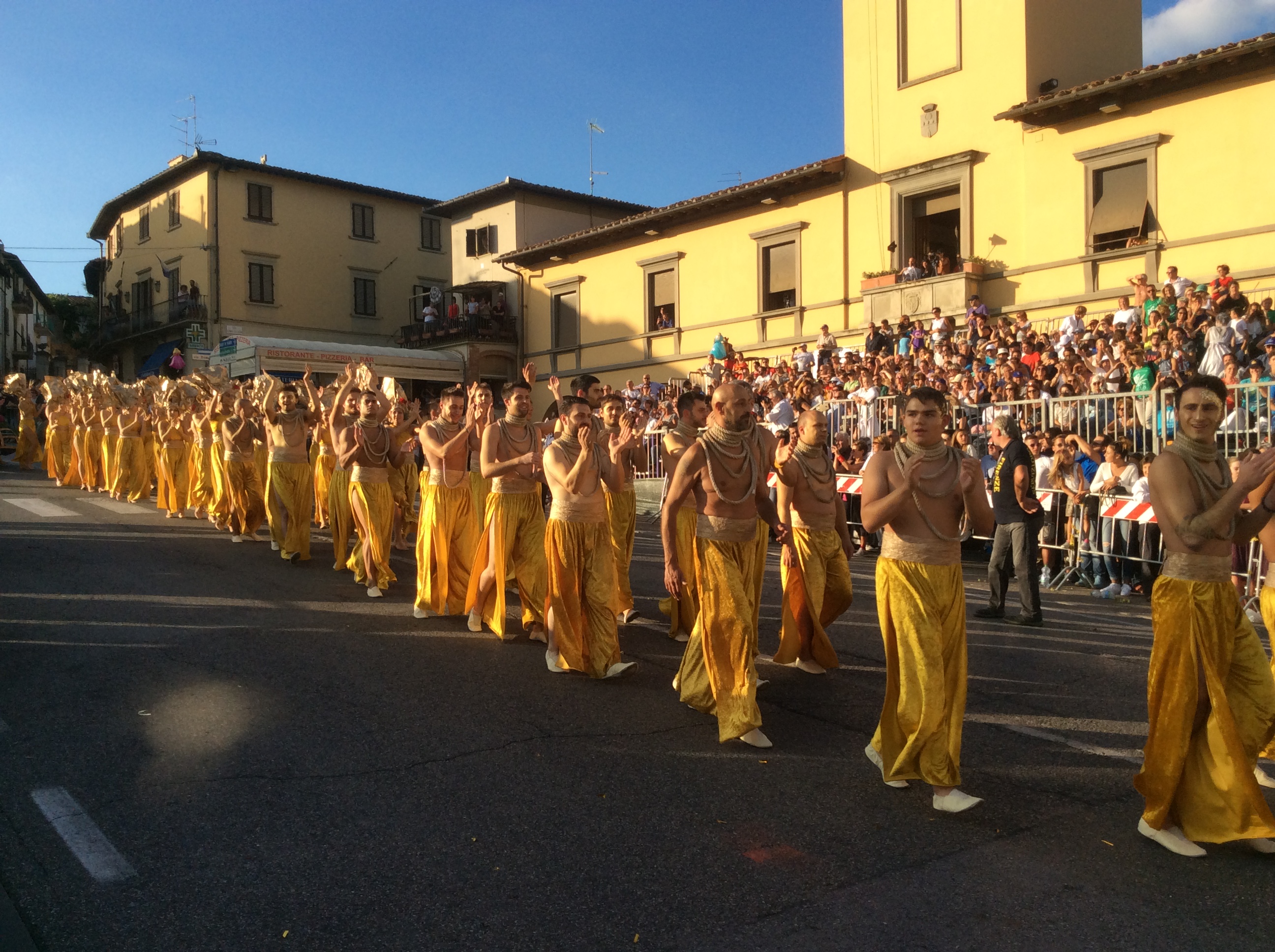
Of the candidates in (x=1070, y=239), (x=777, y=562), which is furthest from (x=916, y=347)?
(x=777, y=562)

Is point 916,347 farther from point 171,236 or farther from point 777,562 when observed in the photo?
point 171,236

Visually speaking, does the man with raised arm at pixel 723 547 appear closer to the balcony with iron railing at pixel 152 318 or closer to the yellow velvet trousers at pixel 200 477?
the yellow velvet trousers at pixel 200 477

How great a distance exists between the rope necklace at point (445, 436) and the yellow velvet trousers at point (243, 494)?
4.98 meters

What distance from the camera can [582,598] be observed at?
7.03m

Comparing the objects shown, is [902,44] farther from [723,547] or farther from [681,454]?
[723,547]

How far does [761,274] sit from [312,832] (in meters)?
22.5

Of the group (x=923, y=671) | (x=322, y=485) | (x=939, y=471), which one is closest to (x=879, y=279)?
(x=322, y=485)

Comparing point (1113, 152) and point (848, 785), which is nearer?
point (848, 785)

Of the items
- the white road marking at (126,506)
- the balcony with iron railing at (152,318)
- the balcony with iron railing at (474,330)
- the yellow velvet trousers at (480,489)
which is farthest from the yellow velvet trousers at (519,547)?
the balcony with iron railing at (152,318)

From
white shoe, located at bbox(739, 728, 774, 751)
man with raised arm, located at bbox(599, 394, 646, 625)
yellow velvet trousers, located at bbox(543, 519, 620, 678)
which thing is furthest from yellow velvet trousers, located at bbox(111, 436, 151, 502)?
white shoe, located at bbox(739, 728, 774, 751)

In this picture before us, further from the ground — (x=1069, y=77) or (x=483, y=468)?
(x=1069, y=77)

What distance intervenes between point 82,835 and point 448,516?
499 cm

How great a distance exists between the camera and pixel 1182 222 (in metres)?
17.8

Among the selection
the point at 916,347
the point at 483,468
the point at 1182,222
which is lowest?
the point at 483,468
